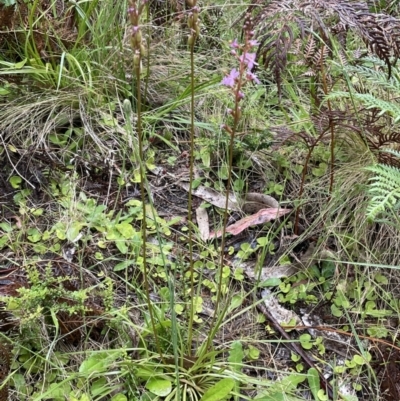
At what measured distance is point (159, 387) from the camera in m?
1.35

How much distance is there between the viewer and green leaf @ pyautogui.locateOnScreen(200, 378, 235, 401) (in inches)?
51.4

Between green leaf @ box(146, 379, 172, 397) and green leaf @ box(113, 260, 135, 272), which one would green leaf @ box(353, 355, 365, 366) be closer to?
green leaf @ box(146, 379, 172, 397)

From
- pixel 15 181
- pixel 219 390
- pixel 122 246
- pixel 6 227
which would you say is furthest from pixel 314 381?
pixel 15 181

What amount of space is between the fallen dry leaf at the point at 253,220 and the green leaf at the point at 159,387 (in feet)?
1.96

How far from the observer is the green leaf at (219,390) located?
130 cm

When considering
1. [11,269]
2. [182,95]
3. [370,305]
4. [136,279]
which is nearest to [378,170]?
[370,305]

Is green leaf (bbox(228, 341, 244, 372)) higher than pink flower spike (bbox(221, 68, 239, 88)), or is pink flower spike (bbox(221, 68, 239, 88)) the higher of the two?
pink flower spike (bbox(221, 68, 239, 88))

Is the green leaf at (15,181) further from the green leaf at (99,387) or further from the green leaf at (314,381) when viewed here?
the green leaf at (314,381)

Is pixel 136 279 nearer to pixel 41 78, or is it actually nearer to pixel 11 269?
pixel 11 269

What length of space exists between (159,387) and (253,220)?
70 cm

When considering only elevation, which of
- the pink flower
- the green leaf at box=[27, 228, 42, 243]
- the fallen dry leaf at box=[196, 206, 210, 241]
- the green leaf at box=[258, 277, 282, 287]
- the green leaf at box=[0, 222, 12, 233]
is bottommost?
the green leaf at box=[258, 277, 282, 287]

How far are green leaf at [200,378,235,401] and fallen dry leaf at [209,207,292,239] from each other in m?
0.60

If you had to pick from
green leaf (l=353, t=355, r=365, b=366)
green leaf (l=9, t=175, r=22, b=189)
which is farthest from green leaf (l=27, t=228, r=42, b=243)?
green leaf (l=353, t=355, r=365, b=366)

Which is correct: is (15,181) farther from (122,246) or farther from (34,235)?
(122,246)
